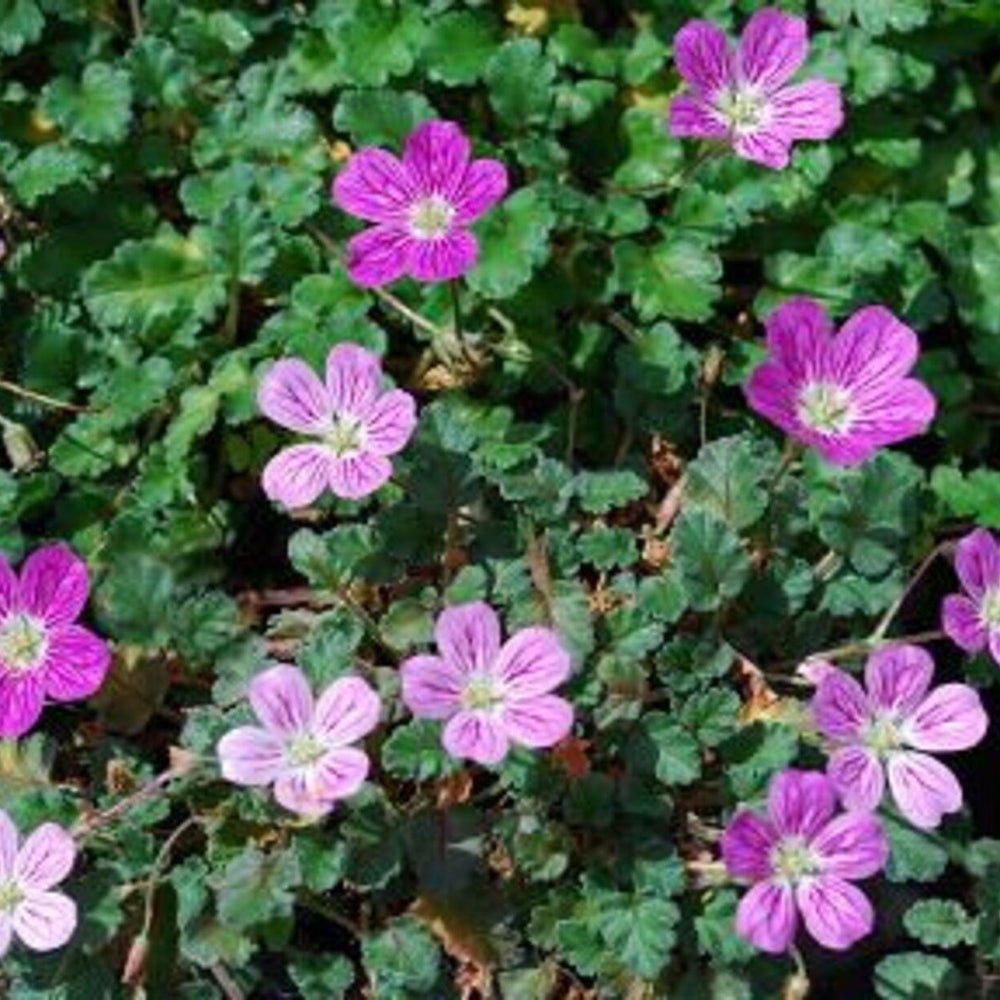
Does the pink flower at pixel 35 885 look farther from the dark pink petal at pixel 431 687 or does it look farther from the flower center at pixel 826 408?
the flower center at pixel 826 408

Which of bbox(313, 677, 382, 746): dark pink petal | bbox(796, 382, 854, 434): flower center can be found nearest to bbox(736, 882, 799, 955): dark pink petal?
bbox(313, 677, 382, 746): dark pink petal

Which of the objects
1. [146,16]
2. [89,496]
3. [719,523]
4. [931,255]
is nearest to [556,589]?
[719,523]

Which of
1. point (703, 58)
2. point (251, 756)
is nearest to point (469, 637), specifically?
point (251, 756)

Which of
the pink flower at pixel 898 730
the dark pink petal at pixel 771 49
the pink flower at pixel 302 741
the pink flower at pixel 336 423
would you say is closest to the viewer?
the pink flower at pixel 302 741

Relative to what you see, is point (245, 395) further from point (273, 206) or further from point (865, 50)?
point (865, 50)

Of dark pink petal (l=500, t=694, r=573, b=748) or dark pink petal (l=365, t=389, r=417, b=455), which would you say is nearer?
dark pink petal (l=500, t=694, r=573, b=748)

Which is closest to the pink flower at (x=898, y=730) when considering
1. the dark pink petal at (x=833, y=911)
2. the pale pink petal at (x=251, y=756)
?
the dark pink petal at (x=833, y=911)

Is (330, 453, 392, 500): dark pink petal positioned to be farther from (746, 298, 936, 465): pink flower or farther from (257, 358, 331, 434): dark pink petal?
(746, 298, 936, 465): pink flower
